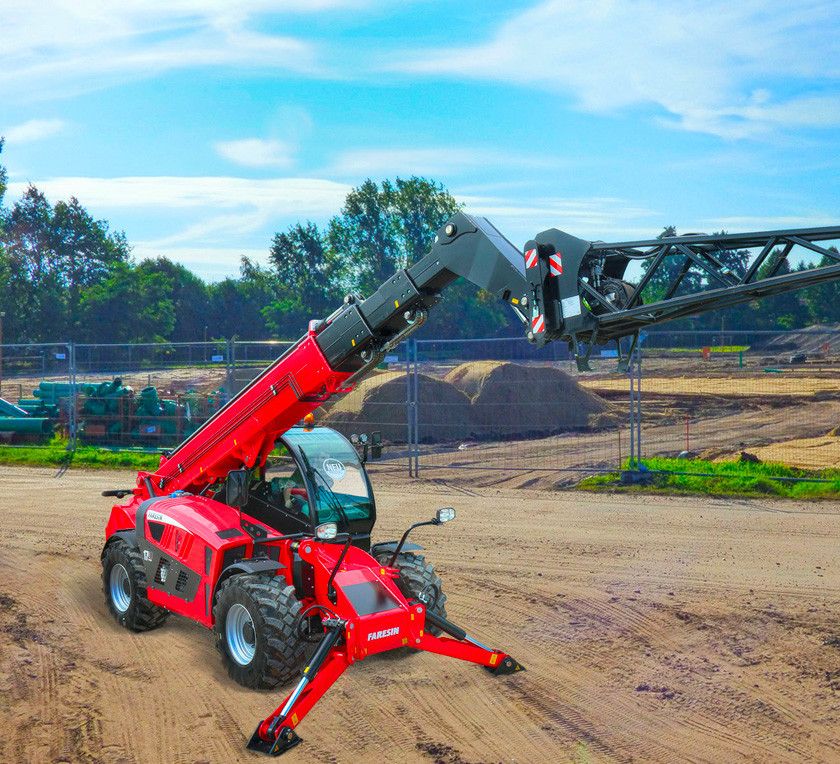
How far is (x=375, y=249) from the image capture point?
253 feet

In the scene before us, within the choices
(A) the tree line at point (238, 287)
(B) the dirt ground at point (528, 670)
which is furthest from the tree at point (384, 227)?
(B) the dirt ground at point (528, 670)

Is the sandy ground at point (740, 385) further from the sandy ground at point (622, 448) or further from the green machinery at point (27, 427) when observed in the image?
the green machinery at point (27, 427)

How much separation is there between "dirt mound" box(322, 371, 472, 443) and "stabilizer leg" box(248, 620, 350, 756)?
45.1 feet

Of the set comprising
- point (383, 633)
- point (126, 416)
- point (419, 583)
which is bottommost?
point (383, 633)

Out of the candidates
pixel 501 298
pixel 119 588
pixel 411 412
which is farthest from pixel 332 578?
pixel 411 412

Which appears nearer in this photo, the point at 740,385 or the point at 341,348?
the point at 341,348

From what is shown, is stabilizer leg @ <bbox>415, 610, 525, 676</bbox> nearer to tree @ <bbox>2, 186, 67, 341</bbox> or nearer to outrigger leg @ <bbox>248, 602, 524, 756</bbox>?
outrigger leg @ <bbox>248, 602, 524, 756</bbox>

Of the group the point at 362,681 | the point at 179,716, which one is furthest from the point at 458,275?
the point at 179,716

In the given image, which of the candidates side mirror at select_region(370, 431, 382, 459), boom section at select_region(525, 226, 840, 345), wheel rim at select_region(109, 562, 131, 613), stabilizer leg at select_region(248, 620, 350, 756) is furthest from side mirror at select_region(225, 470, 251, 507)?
boom section at select_region(525, 226, 840, 345)

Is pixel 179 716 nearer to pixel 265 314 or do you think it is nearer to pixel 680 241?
pixel 680 241

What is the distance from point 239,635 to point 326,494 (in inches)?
49.6

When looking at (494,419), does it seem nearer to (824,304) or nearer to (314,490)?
(314,490)

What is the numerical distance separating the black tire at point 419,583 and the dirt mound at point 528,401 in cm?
1388

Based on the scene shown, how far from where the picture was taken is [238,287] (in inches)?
3482
